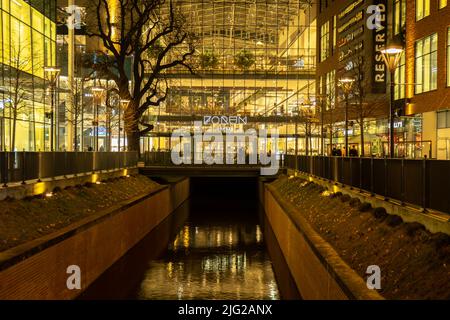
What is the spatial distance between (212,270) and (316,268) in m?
Result: 8.49

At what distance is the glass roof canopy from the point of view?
74.8 meters

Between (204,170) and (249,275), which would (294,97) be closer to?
(204,170)

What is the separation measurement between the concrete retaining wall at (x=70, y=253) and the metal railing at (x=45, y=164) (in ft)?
8.33

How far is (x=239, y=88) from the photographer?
76.2m

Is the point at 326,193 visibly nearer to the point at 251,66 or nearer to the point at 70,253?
the point at 70,253

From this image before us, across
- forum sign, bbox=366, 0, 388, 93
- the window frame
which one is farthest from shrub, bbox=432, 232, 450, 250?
forum sign, bbox=366, 0, 388, 93

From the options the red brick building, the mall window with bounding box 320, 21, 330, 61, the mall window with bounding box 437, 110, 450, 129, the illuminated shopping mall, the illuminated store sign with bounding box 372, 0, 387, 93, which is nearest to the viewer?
the illuminated shopping mall

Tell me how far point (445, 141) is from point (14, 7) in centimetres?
2697

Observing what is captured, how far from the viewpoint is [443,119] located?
130 ft

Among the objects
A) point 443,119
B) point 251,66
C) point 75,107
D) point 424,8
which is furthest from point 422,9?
point 251,66

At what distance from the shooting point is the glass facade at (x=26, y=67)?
3956cm

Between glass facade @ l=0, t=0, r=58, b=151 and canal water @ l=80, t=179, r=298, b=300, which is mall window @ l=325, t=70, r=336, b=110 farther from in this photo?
glass facade @ l=0, t=0, r=58, b=151

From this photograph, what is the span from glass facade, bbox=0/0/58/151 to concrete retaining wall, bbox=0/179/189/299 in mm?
15024

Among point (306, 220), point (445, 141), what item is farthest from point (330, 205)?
point (445, 141)
